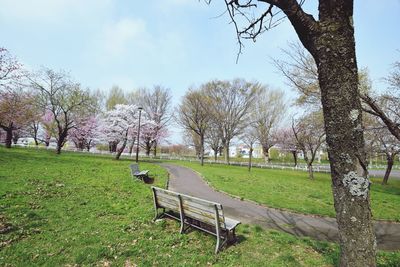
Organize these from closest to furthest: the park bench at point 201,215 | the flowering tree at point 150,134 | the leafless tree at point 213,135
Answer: the park bench at point 201,215
the flowering tree at point 150,134
the leafless tree at point 213,135

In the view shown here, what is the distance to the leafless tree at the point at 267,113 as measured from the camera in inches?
1502

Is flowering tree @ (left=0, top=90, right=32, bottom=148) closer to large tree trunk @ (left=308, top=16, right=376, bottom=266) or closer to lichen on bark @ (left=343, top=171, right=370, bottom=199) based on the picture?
large tree trunk @ (left=308, top=16, right=376, bottom=266)

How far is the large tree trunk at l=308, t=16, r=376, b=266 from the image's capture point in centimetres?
206

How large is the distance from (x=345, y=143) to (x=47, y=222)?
6436 millimetres

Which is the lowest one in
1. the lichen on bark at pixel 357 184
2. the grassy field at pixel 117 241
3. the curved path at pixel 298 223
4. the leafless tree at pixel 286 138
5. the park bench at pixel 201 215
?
the curved path at pixel 298 223

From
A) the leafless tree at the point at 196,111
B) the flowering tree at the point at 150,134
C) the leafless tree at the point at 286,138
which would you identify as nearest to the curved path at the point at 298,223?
the leafless tree at the point at 196,111

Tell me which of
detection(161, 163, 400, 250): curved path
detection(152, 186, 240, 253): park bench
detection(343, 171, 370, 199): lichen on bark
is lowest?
detection(161, 163, 400, 250): curved path

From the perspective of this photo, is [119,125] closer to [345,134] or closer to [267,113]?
[267,113]

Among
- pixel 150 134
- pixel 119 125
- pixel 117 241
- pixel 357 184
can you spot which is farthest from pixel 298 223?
→ pixel 150 134

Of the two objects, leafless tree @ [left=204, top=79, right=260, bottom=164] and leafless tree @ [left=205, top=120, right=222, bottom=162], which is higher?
leafless tree @ [left=204, top=79, right=260, bottom=164]

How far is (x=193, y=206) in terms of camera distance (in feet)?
17.0

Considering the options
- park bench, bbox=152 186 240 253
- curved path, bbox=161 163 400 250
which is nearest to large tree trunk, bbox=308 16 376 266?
park bench, bbox=152 186 240 253

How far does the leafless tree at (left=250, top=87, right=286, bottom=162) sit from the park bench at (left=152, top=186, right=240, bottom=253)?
109 feet

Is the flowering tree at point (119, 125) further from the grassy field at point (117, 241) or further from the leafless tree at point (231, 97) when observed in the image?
the grassy field at point (117, 241)
